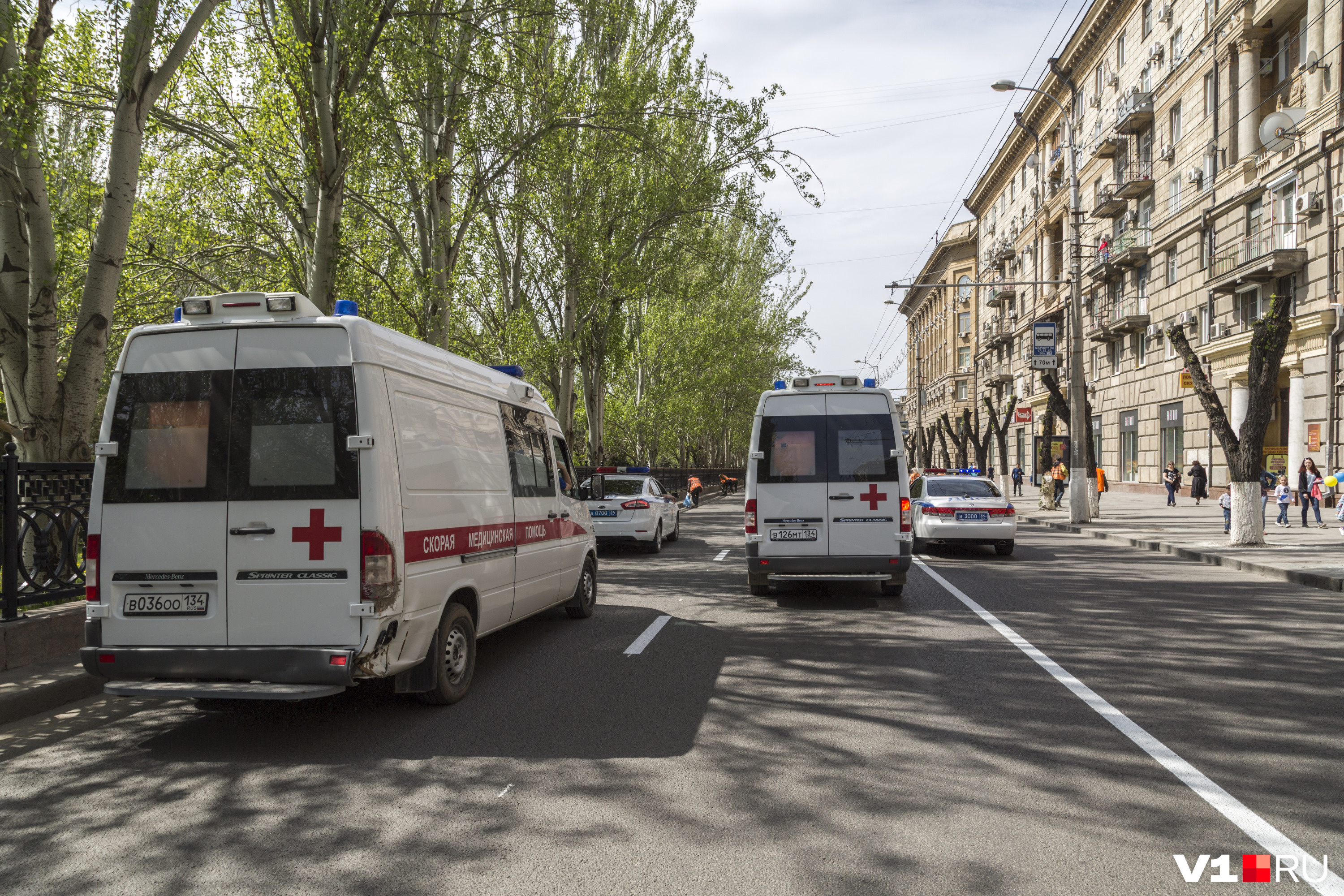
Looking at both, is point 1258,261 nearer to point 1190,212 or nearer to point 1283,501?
point 1190,212

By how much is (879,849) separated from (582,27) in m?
20.9

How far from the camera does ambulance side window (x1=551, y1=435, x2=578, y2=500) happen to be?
30.5 feet

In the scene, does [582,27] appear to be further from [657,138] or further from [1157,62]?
[1157,62]

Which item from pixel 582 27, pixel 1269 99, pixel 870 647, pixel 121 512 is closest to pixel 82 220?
pixel 582 27

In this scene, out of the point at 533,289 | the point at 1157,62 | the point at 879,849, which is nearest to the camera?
the point at 879,849

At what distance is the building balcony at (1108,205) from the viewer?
40.2m

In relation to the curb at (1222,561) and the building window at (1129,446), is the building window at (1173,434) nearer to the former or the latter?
the building window at (1129,446)

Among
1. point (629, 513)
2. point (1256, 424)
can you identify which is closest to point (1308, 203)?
point (1256, 424)

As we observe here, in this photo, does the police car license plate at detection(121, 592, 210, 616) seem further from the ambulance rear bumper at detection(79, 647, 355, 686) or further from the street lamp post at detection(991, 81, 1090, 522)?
the street lamp post at detection(991, 81, 1090, 522)

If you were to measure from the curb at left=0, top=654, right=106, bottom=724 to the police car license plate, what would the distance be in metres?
0.98

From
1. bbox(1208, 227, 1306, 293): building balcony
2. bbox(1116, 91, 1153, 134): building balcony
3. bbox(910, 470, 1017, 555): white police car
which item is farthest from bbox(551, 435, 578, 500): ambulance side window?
bbox(1116, 91, 1153, 134): building balcony

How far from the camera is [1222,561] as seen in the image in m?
15.4

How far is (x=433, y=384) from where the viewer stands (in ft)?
20.9

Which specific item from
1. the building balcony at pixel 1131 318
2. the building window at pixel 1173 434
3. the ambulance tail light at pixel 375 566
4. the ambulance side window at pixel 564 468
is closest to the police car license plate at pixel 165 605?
the ambulance tail light at pixel 375 566
